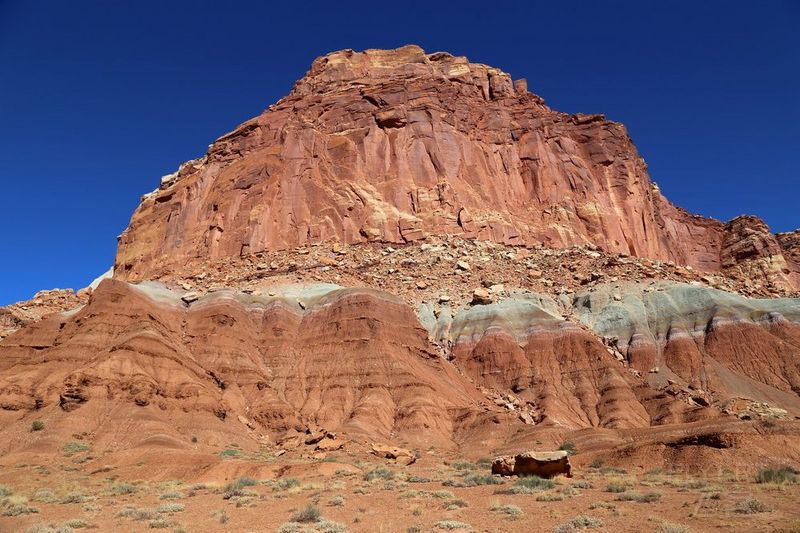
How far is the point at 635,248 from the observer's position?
8875 cm

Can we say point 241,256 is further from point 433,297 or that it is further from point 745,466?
point 745,466

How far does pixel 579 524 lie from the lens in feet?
42.6

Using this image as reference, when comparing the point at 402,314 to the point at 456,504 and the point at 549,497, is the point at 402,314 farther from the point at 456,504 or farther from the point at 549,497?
the point at 456,504

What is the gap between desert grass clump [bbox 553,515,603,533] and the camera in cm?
1249

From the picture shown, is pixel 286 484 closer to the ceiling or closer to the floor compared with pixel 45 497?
closer to the ceiling

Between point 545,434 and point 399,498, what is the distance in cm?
2161

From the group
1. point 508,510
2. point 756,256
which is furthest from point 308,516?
point 756,256

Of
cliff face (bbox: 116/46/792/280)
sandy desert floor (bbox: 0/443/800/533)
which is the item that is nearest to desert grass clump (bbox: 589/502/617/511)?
sandy desert floor (bbox: 0/443/800/533)

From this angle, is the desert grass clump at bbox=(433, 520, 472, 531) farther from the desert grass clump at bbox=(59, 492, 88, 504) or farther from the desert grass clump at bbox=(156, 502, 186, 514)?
the desert grass clump at bbox=(59, 492, 88, 504)

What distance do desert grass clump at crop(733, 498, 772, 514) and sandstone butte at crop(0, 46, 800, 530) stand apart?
9.80 metres

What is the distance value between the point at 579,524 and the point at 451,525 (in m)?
2.93

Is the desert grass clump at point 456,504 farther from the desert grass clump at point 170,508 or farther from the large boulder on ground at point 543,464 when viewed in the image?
the desert grass clump at point 170,508

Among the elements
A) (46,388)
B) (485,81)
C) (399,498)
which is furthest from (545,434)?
(485,81)

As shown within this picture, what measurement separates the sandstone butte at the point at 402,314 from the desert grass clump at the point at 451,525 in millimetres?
12841
